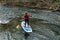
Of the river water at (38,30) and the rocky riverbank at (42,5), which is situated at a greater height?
the river water at (38,30)

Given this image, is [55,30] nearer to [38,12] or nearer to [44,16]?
[44,16]

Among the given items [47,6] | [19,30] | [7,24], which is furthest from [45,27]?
[47,6]

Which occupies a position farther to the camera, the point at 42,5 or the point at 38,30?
the point at 42,5

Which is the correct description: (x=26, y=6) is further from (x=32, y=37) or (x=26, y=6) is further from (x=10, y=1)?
(x=32, y=37)

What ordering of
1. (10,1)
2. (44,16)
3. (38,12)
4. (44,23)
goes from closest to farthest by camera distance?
(44,23) → (44,16) → (38,12) → (10,1)

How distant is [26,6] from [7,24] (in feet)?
53.4

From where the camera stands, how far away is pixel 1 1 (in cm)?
5138

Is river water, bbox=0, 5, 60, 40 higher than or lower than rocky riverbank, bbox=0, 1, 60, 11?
higher

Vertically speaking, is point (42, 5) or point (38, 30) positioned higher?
point (38, 30)

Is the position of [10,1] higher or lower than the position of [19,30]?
lower

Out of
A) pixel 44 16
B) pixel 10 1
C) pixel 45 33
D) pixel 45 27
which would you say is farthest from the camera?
pixel 10 1

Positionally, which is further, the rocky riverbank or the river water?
the rocky riverbank

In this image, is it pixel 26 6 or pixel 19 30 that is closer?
pixel 19 30

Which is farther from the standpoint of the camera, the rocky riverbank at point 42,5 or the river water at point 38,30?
the rocky riverbank at point 42,5
